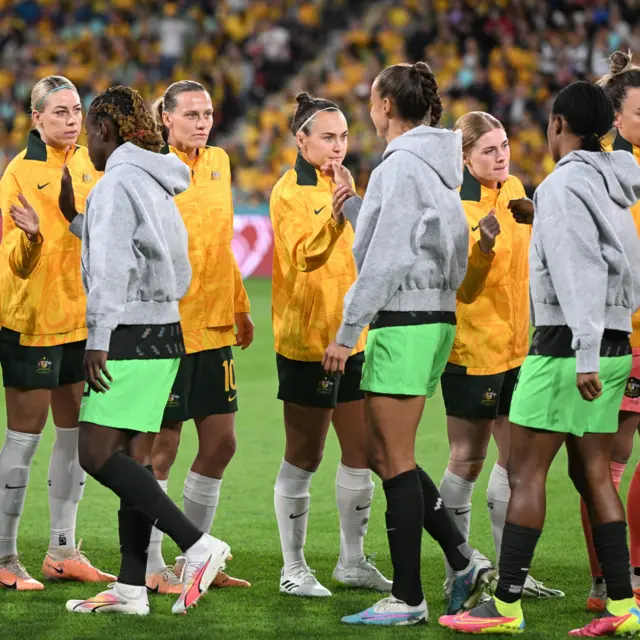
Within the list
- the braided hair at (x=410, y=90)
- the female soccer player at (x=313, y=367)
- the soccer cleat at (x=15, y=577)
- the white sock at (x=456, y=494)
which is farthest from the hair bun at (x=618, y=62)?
the soccer cleat at (x=15, y=577)

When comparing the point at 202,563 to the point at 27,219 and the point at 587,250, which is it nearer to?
the point at 27,219

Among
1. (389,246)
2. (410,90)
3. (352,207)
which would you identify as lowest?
(389,246)

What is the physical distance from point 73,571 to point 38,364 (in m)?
0.89

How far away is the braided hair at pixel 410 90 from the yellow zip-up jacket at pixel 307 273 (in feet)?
2.47

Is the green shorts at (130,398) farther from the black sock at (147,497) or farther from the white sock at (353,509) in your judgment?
the white sock at (353,509)

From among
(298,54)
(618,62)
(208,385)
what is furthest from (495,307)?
(298,54)

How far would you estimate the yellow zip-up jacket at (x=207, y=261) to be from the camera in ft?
17.3

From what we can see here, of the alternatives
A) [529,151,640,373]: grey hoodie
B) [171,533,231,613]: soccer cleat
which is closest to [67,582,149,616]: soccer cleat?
[171,533,231,613]: soccer cleat

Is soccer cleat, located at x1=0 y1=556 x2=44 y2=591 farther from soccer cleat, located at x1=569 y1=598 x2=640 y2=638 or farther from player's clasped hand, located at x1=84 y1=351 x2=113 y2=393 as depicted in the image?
soccer cleat, located at x1=569 y1=598 x2=640 y2=638

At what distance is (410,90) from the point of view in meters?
4.49

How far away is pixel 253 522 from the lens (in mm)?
6551

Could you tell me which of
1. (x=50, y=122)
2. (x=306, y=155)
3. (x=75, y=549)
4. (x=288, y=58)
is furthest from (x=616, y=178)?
(x=288, y=58)

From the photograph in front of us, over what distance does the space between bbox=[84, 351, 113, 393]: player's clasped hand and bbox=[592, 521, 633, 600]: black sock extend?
5.85 ft

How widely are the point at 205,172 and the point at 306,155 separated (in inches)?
17.9
